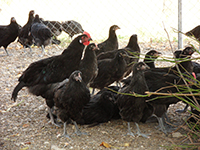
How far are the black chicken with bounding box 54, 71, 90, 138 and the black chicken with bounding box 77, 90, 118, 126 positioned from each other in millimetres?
235

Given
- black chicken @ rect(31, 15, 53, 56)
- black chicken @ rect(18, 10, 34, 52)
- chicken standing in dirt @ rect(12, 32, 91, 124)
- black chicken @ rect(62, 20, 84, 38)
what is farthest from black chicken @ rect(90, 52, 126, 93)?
black chicken @ rect(62, 20, 84, 38)

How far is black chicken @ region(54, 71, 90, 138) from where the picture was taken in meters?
3.27

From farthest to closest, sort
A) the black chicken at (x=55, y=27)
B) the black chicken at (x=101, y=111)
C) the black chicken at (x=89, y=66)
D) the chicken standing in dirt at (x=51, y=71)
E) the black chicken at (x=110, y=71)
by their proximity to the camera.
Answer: the black chicken at (x=55, y=27) → the black chicken at (x=110, y=71) → the black chicken at (x=89, y=66) → the chicken standing in dirt at (x=51, y=71) → the black chicken at (x=101, y=111)

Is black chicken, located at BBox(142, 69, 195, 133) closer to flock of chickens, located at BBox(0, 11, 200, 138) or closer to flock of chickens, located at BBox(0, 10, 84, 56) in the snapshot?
flock of chickens, located at BBox(0, 11, 200, 138)

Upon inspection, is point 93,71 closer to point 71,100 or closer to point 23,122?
point 71,100

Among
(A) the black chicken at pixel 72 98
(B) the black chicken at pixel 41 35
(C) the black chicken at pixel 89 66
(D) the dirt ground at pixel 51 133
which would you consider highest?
(B) the black chicken at pixel 41 35

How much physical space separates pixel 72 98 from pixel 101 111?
561 millimetres

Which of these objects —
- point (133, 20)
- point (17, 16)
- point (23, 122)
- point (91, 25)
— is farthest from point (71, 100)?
point (17, 16)

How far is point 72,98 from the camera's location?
326 cm

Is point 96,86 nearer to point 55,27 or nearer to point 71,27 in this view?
Result: point 55,27

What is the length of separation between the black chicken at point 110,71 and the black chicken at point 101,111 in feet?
2.54

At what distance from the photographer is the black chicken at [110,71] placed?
171 inches

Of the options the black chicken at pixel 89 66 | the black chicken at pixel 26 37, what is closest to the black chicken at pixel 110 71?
the black chicken at pixel 89 66

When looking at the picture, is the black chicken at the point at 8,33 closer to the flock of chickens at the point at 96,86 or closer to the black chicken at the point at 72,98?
the flock of chickens at the point at 96,86
